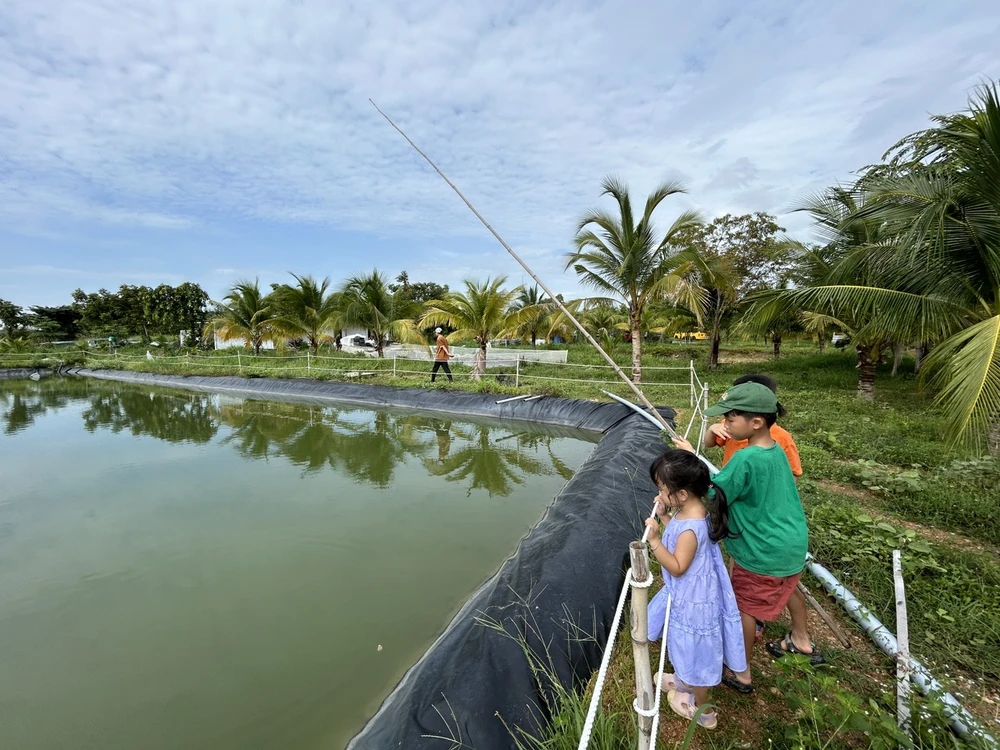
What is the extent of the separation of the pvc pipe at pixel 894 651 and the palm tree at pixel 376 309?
13431 mm

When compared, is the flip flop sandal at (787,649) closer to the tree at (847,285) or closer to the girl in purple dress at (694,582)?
the girl in purple dress at (694,582)

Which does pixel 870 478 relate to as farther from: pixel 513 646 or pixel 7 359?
pixel 7 359

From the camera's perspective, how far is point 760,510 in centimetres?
159

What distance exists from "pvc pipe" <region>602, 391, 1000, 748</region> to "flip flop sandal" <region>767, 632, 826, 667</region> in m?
0.26

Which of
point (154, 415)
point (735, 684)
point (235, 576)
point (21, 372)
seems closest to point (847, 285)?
point (735, 684)

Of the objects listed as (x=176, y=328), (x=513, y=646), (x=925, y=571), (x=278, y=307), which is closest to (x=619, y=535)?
(x=513, y=646)

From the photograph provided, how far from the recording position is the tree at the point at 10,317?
26328 mm

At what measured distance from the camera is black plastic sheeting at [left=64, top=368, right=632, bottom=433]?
8.22 meters

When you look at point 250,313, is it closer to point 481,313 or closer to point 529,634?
point 481,313

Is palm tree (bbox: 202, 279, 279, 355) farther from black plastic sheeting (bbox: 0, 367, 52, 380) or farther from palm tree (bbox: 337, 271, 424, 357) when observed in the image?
black plastic sheeting (bbox: 0, 367, 52, 380)

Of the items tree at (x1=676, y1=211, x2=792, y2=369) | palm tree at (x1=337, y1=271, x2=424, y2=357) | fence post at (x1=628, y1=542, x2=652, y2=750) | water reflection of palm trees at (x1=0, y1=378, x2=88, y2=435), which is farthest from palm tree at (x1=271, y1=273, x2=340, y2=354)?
fence post at (x1=628, y1=542, x2=652, y2=750)

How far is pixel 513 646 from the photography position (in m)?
1.96

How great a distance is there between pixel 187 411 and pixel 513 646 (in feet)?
39.6

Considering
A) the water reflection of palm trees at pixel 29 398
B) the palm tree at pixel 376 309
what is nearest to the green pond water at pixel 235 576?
the water reflection of palm trees at pixel 29 398
